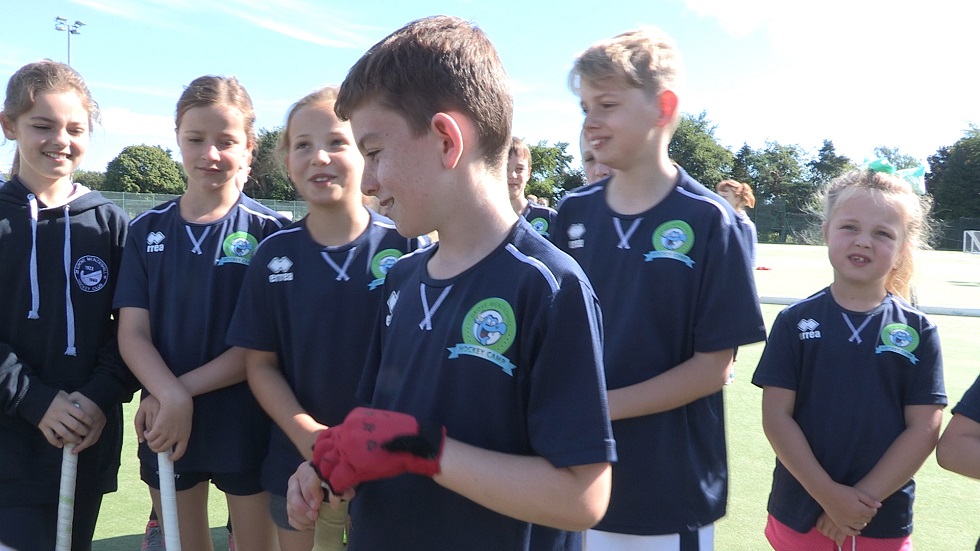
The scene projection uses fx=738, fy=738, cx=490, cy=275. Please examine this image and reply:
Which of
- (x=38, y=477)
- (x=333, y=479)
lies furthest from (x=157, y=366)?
(x=333, y=479)

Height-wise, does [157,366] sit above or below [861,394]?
below

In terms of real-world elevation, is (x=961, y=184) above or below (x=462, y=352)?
above

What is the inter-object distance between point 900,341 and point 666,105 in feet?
3.80

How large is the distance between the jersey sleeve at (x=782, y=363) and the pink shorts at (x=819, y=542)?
503mm

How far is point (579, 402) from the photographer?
4.30ft

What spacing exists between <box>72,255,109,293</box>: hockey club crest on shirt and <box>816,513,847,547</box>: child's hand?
276cm

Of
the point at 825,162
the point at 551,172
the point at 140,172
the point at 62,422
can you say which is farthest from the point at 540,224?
the point at 825,162

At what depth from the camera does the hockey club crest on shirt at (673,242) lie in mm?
2213

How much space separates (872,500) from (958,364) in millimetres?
6234

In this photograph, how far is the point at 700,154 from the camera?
68.9 metres

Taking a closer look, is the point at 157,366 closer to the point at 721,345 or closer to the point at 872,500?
the point at 721,345

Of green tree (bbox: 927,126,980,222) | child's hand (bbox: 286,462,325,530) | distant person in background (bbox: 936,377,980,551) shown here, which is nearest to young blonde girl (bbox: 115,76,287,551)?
child's hand (bbox: 286,462,325,530)

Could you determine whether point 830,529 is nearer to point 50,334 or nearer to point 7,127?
point 50,334

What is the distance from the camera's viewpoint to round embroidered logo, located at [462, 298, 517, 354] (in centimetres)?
140
